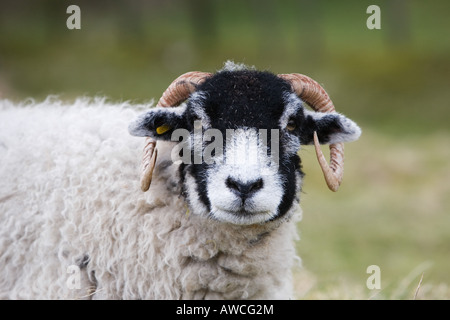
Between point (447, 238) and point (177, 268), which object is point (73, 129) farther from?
point (447, 238)

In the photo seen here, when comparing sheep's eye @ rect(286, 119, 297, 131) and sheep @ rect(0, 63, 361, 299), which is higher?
sheep's eye @ rect(286, 119, 297, 131)

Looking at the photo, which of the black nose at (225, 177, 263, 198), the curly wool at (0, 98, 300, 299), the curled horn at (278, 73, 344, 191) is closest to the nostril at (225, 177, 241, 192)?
the black nose at (225, 177, 263, 198)

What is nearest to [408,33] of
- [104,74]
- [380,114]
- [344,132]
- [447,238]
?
[380,114]

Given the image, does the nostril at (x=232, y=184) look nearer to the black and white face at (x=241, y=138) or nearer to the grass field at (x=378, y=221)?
the black and white face at (x=241, y=138)

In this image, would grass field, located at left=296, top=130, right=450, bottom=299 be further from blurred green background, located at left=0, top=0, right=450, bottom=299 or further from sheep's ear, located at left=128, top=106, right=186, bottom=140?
sheep's ear, located at left=128, top=106, right=186, bottom=140

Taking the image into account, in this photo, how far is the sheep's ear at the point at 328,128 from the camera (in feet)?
17.1

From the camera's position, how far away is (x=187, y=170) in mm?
4988

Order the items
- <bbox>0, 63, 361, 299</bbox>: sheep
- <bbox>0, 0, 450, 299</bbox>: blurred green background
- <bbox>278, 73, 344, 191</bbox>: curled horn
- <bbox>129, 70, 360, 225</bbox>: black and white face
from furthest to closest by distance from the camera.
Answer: <bbox>0, 0, 450, 299</bbox>: blurred green background → <bbox>278, 73, 344, 191</bbox>: curled horn → <bbox>0, 63, 361, 299</bbox>: sheep → <bbox>129, 70, 360, 225</bbox>: black and white face

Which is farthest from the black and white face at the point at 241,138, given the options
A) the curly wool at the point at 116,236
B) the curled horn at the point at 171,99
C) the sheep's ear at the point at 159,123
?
the curly wool at the point at 116,236

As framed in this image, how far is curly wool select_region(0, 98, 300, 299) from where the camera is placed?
504 cm

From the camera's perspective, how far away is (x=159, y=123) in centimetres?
510

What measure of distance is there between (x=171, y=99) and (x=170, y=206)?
90 centimetres

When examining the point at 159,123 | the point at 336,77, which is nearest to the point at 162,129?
the point at 159,123
